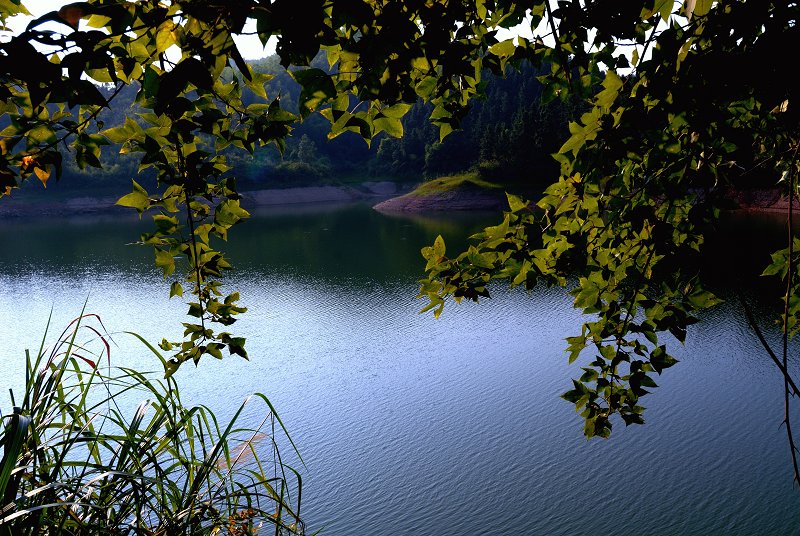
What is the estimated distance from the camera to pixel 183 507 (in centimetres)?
264

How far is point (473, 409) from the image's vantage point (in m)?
8.56

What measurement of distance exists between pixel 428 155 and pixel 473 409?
41.8 m

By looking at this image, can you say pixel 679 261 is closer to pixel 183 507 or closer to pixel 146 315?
pixel 183 507

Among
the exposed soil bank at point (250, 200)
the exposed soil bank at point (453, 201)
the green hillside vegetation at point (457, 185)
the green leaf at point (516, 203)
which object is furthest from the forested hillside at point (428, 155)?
the green leaf at point (516, 203)

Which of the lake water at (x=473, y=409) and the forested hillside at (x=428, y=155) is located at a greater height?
the forested hillside at (x=428, y=155)

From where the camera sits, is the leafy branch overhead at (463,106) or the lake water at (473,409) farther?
the lake water at (473,409)

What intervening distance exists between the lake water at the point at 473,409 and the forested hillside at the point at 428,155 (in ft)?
80.4

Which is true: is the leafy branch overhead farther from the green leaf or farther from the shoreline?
the shoreline

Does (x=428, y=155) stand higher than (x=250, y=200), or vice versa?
(x=428, y=155)

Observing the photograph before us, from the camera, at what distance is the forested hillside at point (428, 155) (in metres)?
40.3

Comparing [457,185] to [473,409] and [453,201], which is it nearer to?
[453,201]

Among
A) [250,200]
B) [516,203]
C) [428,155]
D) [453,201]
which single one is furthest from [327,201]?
[516,203]

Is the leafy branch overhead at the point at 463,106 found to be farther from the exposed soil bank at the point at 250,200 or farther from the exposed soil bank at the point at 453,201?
the exposed soil bank at the point at 250,200

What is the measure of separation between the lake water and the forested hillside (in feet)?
80.4
